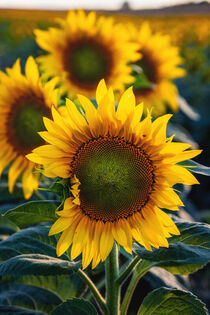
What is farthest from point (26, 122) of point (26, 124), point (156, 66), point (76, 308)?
point (156, 66)

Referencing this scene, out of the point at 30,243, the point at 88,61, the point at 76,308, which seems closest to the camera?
the point at 76,308

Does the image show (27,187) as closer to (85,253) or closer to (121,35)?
(85,253)

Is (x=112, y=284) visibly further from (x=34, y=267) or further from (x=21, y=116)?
(x=21, y=116)

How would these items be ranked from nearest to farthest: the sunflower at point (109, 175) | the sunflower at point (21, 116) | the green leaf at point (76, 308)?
the sunflower at point (109, 175), the green leaf at point (76, 308), the sunflower at point (21, 116)

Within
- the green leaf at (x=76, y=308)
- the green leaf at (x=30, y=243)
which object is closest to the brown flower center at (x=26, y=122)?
the green leaf at (x=30, y=243)

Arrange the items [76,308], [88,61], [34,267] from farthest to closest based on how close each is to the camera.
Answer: [88,61], [76,308], [34,267]

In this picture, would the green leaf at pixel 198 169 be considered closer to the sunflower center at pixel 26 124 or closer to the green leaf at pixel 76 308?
the green leaf at pixel 76 308

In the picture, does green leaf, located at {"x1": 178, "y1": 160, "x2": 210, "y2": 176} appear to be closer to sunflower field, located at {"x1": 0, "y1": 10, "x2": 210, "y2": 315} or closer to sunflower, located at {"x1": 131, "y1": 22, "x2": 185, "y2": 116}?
sunflower field, located at {"x1": 0, "y1": 10, "x2": 210, "y2": 315}

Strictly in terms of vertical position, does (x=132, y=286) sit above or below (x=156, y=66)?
below
